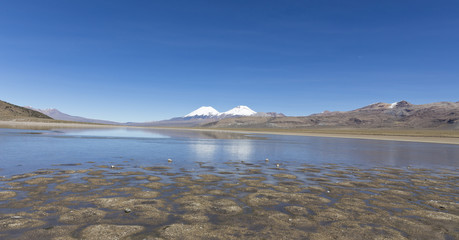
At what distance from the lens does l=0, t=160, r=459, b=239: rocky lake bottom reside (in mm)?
7699

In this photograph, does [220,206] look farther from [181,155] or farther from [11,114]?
[11,114]

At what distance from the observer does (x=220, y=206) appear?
33.0 feet

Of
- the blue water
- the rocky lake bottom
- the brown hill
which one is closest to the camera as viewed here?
the rocky lake bottom

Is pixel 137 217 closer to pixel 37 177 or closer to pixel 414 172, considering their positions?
pixel 37 177

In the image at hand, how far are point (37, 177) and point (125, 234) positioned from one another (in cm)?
990

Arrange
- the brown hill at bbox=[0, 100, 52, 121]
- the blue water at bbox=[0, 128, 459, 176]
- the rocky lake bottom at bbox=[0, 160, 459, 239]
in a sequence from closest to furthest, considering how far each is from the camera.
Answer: the rocky lake bottom at bbox=[0, 160, 459, 239] → the blue water at bbox=[0, 128, 459, 176] → the brown hill at bbox=[0, 100, 52, 121]

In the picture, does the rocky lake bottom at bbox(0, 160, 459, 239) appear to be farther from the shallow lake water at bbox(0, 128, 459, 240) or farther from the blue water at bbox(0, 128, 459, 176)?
the blue water at bbox(0, 128, 459, 176)

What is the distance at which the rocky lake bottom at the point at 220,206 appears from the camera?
7.70 m

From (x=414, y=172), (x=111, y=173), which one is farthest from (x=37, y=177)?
(x=414, y=172)

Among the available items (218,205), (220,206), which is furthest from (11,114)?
(220,206)

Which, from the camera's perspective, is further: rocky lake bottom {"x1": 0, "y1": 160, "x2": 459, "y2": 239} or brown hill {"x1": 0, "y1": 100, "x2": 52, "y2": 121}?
brown hill {"x1": 0, "y1": 100, "x2": 52, "y2": 121}

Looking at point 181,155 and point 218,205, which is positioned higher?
point 181,155

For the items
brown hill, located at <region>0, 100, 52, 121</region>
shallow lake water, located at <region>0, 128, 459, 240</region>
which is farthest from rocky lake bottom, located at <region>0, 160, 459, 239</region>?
brown hill, located at <region>0, 100, 52, 121</region>

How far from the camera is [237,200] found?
36.1ft
